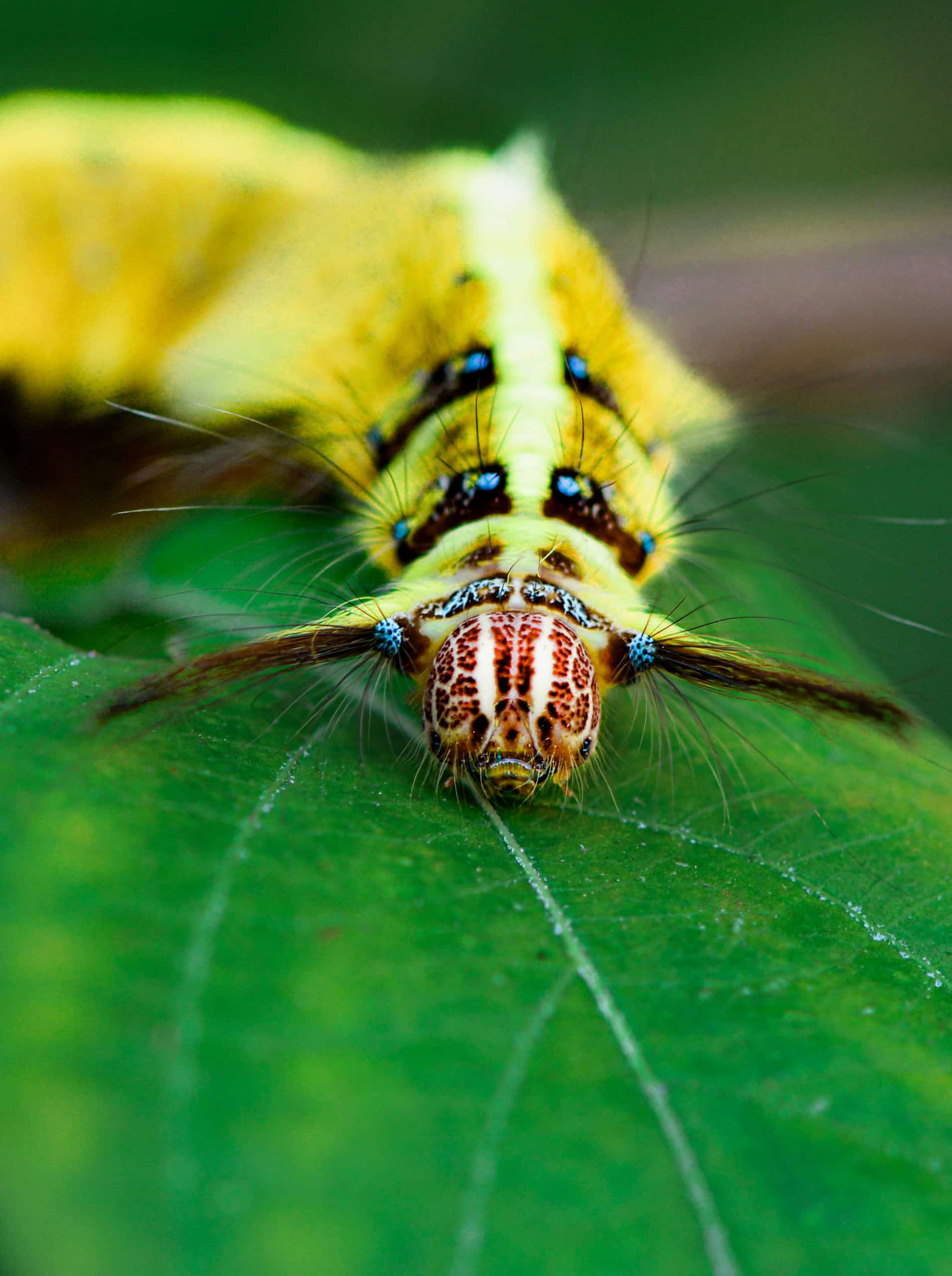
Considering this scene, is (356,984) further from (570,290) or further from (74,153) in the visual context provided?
(74,153)

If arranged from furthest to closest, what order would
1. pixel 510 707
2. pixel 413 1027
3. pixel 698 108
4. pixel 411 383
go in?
pixel 698 108 → pixel 411 383 → pixel 510 707 → pixel 413 1027

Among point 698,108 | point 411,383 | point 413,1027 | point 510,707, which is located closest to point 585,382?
point 411,383

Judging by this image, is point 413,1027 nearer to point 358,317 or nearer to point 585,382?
point 585,382

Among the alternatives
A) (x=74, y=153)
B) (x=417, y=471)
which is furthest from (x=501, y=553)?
(x=74, y=153)

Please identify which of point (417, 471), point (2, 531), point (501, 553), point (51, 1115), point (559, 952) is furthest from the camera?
point (2, 531)

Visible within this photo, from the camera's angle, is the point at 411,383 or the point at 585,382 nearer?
the point at 585,382

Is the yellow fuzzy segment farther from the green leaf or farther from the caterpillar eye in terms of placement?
the green leaf

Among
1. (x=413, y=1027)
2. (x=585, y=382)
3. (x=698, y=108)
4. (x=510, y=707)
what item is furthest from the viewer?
(x=698, y=108)

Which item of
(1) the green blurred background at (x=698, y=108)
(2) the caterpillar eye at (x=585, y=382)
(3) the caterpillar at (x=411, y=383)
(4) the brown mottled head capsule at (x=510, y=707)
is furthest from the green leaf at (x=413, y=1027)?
(1) the green blurred background at (x=698, y=108)
